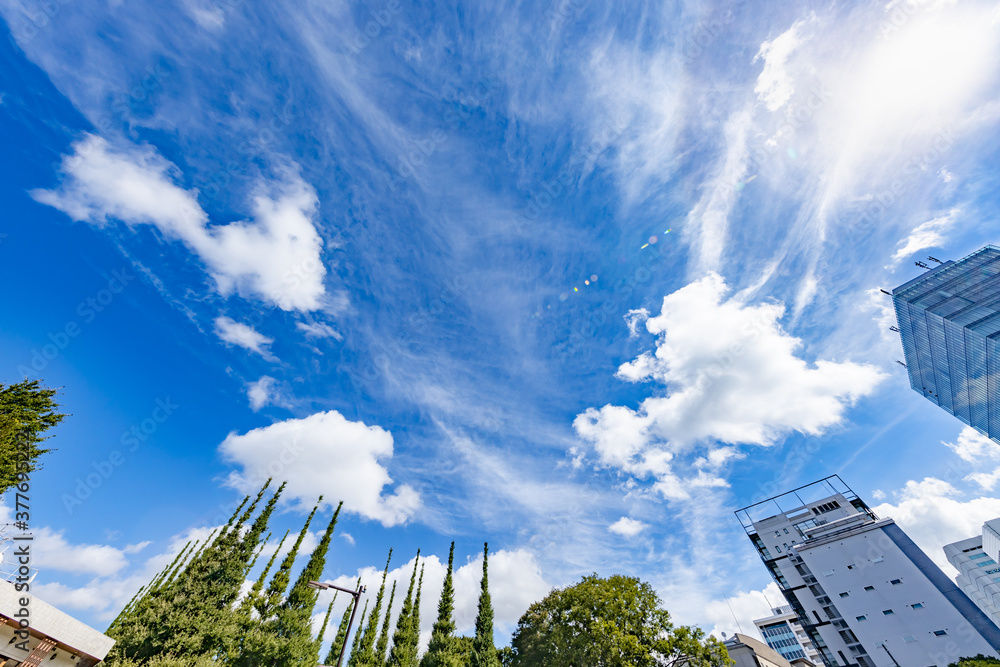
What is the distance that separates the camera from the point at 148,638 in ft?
84.0

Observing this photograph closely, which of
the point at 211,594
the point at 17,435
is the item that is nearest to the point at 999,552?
the point at 211,594

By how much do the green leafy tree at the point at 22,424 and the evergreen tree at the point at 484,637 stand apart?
123 feet

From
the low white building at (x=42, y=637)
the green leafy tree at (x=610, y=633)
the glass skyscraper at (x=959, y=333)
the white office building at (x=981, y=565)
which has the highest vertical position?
the glass skyscraper at (x=959, y=333)

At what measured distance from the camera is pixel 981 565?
60812 millimetres

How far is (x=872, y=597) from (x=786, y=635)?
55.6 meters

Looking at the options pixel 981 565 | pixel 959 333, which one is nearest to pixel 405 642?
pixel 959 333

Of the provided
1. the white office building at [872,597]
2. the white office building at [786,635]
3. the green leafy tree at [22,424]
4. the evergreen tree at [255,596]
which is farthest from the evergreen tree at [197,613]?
the white office building at [786,635]

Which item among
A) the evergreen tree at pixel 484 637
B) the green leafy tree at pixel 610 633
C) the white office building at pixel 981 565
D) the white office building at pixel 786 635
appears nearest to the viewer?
the green leafy tree at pixel 610 633

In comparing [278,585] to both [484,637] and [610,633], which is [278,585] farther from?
[610,633]

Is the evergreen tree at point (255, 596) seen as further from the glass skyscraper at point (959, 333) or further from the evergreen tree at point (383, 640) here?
the glass skyscraper at point (959, 333)

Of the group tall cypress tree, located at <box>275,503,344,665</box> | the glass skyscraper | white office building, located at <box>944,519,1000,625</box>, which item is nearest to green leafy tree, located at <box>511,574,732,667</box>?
tall cypress tree, located at <box>275,503,344,665</box>

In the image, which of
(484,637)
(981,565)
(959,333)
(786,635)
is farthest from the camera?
(786,635)

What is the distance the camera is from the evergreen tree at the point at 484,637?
36.9m

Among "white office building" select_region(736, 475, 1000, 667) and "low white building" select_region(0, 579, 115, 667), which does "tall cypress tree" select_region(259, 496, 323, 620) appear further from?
"white office building" select_region(736, 475, 1000, 667)
